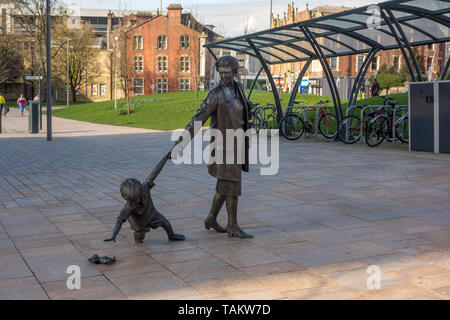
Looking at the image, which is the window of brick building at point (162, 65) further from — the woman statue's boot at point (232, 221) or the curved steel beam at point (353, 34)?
the woman statue's boot at point (232, 221)

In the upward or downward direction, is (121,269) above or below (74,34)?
below

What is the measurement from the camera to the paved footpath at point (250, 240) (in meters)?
3.97

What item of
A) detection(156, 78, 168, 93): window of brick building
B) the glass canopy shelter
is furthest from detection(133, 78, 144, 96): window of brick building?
the glass canopy shelter

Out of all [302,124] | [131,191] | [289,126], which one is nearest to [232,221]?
[131,191]

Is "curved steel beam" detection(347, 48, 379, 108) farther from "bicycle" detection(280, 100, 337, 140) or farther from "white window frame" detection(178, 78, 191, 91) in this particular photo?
"white window frame" detection(178, 78, 191, 91)

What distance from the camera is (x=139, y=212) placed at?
5113 millimetres

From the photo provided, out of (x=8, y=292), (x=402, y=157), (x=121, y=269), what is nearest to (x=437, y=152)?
(x=402, y=157)

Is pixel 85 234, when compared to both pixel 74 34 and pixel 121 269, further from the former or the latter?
pixel 74 34

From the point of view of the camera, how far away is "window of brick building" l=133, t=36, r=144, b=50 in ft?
240

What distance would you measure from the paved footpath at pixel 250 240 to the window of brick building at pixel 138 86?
63.7 m

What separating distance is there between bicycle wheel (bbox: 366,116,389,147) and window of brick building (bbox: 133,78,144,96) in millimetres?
60981
